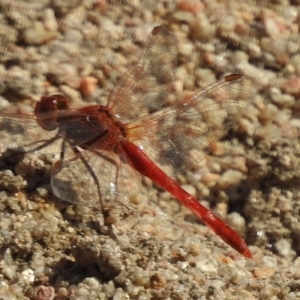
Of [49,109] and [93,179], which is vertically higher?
[49,109]

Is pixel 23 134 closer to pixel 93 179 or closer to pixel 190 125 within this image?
pixel 93 179

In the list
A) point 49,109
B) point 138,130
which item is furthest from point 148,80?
point 49,109

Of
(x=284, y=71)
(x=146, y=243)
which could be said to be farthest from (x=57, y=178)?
(x=284, y=71)

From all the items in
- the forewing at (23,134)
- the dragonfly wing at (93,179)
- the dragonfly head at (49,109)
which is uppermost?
the dragonfly head at (49,109)

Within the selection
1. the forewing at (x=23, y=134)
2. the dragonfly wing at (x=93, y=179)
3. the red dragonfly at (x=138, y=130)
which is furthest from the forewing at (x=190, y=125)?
the forewing at (x=23, y=134)

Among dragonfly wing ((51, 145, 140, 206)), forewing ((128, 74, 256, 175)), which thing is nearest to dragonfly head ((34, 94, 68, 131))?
dragonfly wing ((51, 145, 140, 206))

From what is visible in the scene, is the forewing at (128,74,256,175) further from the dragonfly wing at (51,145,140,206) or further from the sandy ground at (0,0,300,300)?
the dragonfly wing at (51,145,140,206)

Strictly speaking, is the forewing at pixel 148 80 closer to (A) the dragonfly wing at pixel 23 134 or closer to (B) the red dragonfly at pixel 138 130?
(B) the red dragonfly at pixel 138 130
